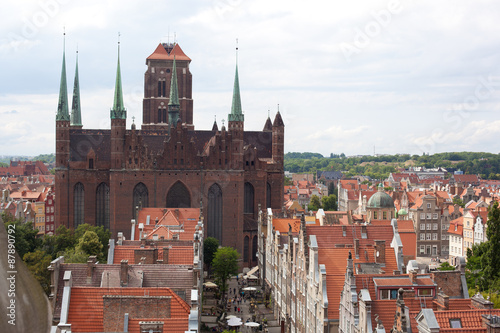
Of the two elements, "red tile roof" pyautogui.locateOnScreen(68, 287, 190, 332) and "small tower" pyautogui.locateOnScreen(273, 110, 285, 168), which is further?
"small tower" pyautogui.locateOnScreen(273, 110, 285, 168)

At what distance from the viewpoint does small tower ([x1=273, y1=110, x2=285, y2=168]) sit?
391 ft

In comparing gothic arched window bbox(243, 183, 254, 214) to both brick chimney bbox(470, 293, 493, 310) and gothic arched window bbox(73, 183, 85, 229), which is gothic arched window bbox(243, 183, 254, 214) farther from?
brick chimney bbox(470, 293, 493, 310)

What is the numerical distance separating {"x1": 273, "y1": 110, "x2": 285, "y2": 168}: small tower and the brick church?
3.45 metres

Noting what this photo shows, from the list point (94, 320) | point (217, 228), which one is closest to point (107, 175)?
point (217, 228)

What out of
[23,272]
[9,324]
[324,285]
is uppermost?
[23,272]

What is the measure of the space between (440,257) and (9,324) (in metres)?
120

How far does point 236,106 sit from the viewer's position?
113 m

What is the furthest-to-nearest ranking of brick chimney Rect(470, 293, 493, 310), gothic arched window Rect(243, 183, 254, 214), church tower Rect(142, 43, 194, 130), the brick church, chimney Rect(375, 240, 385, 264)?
church tower Rect(142, 43, 194, 130) → gothic arched window Rect(243, 183, 254, 214) → the brick church → chimney Rect(375, 240, 385, 264) → brick chimney Rect(470, 293, 493, 310)

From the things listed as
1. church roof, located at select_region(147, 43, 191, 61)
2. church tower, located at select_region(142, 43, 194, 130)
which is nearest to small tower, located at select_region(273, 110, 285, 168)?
church tower, located at select_region(142, 43, 194, 130)

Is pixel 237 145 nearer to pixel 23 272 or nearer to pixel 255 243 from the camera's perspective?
pixel 255 243

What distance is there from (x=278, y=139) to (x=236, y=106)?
12181 mm

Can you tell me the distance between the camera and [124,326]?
28.6 metres

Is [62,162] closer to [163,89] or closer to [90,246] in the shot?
[163,89]

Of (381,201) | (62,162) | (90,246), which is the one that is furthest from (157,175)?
(381,201)
